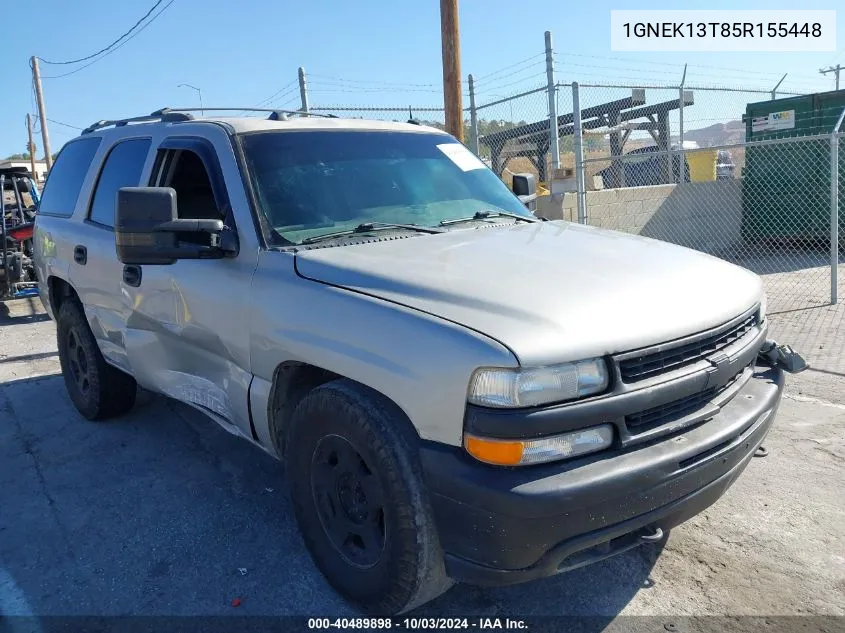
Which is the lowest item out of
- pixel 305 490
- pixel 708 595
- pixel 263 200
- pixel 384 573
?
pixel 708 595

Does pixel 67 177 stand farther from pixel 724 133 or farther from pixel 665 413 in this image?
pixel 724 133

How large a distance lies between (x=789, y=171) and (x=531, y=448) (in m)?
12.2

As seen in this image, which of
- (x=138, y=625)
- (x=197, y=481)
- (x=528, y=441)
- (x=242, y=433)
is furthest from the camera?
(x=197, y=481)

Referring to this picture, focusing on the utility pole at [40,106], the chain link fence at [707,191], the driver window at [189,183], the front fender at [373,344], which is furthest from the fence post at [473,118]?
the utility pole at [40,106]

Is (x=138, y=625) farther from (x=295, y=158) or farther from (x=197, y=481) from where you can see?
(x=295, y=158)

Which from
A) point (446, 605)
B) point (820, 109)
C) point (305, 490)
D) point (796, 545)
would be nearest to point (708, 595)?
point (796, 545)

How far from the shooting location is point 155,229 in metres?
3.08

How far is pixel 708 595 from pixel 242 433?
2.18m

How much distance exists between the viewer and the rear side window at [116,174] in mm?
4195

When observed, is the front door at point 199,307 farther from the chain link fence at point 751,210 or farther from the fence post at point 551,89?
the chain link fence at point 751,210

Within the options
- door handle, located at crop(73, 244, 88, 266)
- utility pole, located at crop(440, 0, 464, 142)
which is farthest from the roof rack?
utility pole, located at crop(440, 0, 464, 142)

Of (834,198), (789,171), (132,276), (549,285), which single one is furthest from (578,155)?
(549,285)

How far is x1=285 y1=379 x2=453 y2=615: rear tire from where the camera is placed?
2.42 meters

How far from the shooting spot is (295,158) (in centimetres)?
348
